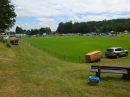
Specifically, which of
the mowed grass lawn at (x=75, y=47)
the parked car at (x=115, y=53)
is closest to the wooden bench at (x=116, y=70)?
the mowed grass lawn at (x=75, y=47)

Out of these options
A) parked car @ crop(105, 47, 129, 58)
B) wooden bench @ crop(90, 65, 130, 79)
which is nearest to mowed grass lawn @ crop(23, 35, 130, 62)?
parked car @ crop(105, 47, 129, 58)

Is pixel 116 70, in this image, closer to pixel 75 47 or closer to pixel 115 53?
pixel 115 53

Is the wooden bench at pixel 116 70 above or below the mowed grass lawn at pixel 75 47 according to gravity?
above

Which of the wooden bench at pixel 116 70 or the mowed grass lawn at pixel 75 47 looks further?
the mowed grass lawn at pixel 75 47

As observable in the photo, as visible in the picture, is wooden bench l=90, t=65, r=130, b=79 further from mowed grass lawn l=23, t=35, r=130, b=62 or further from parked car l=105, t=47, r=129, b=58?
parked car l=105, t=47, r=129, b=58

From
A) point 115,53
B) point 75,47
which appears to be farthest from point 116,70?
point 75,47

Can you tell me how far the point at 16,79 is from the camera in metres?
10.5

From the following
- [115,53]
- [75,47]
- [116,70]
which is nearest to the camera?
[116,70]

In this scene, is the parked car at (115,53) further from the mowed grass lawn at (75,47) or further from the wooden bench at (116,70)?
the wooden bench at (116,70)

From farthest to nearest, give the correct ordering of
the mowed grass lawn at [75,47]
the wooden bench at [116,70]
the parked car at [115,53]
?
the mowed grass lawn at [75,47] → the parked car at [115,53] → the wooden bench at [116,70]

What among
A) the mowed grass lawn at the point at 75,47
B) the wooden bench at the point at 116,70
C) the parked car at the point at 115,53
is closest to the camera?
the wooden bench at the point at 116,70

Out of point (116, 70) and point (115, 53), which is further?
point (115, 53)

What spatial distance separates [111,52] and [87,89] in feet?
80.2

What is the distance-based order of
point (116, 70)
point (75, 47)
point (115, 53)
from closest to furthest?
point (116, 70)
point (115, 53)
point (75, 47)
